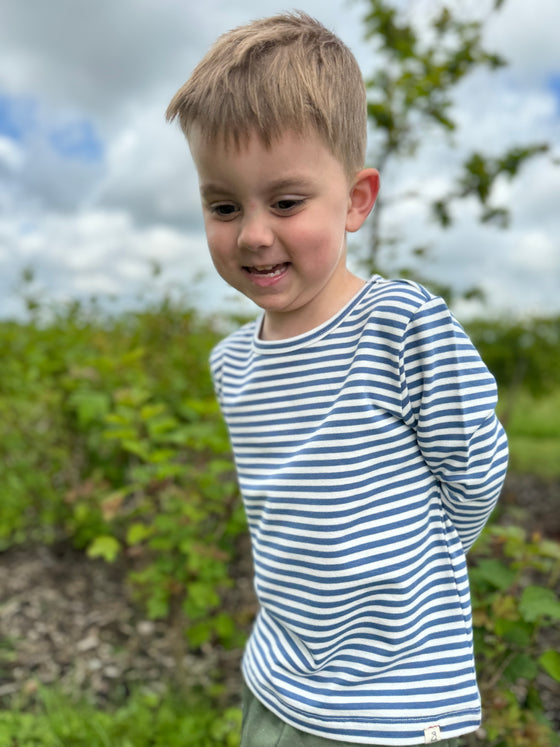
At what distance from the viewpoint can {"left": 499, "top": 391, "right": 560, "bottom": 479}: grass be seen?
6.83 m

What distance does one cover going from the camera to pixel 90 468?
369 cm

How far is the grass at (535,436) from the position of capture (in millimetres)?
6829

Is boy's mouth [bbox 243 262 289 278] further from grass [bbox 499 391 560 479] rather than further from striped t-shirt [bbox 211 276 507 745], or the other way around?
grass [bbox 499 391 560 479]

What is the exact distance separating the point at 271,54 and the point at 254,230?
1.21ft

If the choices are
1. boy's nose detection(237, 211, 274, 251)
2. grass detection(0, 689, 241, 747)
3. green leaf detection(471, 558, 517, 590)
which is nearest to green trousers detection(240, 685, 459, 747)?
green leaf detection(471, 558, 517, 590)

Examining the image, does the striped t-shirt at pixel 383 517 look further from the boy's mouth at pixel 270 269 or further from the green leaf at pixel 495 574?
the green leaf at pixel 495 574

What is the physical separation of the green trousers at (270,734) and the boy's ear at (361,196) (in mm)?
1088

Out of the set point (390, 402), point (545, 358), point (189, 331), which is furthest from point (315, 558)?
point (545, 358)

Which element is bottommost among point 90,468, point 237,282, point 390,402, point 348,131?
point 90,468

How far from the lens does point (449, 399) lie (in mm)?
1307

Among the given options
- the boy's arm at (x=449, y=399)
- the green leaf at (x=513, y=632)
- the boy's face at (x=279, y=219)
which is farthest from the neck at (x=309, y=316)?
the green leaf at (x=513, y=632)

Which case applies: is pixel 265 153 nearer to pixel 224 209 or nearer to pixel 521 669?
pixel 224 209

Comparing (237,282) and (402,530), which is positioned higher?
(237,282)

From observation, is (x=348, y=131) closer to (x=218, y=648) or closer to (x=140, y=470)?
(x=140, y=470)
